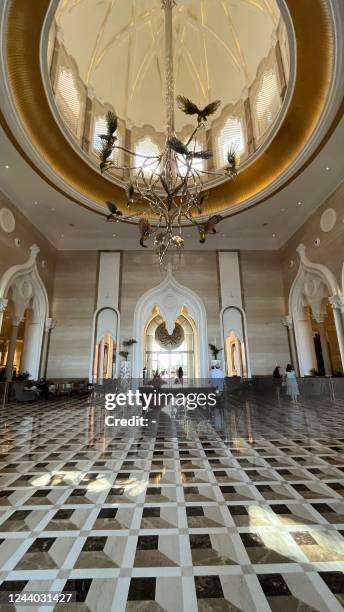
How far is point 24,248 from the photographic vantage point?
9578mm

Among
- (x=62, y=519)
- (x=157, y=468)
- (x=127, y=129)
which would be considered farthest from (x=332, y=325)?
(x=62, y=519)

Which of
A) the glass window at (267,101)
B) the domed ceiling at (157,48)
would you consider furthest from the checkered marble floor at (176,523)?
the domed ceiling at (157,48)

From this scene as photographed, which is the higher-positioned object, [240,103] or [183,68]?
[183,68]

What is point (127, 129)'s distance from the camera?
34.9ft

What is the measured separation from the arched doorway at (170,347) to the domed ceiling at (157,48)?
29.5 ft

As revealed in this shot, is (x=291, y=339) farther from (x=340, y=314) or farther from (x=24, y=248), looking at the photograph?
(x=24, y=248)

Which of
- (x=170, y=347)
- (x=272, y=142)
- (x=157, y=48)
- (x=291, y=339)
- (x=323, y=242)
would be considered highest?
(x=157, y=48)

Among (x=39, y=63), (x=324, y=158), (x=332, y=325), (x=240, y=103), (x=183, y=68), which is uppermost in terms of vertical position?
(x=183, y=68)

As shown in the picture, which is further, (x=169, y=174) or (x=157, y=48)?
(x=157, y=48)

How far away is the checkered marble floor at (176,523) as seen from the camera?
1.32 meters

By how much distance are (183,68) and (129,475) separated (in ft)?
42.9

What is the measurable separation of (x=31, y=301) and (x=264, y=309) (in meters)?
9.15

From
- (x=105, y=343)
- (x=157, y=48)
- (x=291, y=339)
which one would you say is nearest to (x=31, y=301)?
(x=105, y=343)

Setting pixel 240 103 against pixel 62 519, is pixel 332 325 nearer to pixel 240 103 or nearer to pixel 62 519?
pixel 240 103
